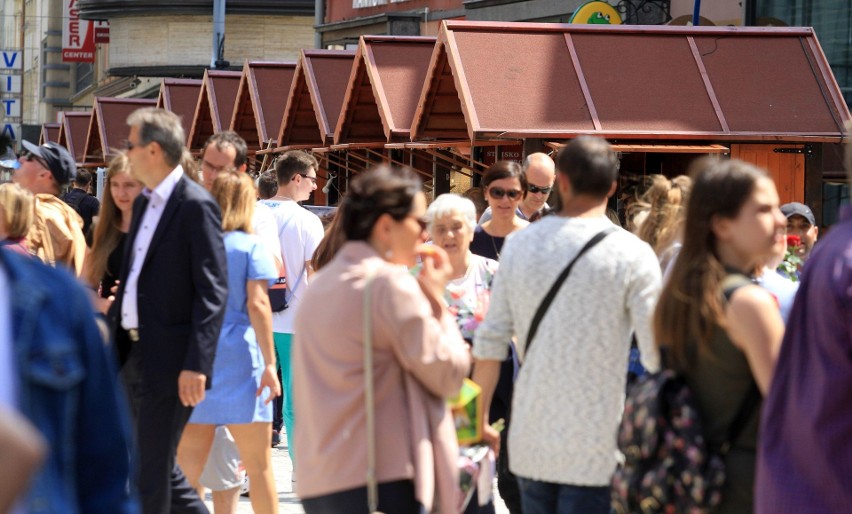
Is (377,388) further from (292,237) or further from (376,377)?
(292,237)

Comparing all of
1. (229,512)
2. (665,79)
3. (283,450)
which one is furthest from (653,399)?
(665,79)

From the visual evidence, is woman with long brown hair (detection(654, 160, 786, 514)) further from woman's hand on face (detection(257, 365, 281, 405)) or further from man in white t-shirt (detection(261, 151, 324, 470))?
man in white t-shirt (detection(261, 151, 324, 470))

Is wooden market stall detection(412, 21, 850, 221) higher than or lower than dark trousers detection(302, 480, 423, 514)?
higher

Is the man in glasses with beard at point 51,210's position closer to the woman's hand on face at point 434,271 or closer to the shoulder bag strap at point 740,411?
the woman's hand on face at point 434,271

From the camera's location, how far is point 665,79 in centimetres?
1353

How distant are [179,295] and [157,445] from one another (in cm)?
60

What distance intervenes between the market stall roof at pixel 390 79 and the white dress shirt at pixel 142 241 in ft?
33.1

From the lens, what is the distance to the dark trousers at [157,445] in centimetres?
→ 595

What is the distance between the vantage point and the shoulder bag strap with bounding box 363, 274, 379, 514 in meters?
4.37

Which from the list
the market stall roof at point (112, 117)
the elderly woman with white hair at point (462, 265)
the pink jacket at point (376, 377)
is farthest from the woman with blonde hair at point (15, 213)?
the market stall roof at point (112, 117)

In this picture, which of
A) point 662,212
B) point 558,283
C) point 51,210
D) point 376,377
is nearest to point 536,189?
point 662,212

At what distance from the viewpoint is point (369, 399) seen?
4.38m

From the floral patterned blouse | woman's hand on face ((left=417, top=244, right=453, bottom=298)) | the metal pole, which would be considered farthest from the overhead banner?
woman's hand on face ((left=417, top=244, right=453, bottom=298))

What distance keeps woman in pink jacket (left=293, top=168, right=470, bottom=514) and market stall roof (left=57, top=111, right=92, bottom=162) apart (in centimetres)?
3048
